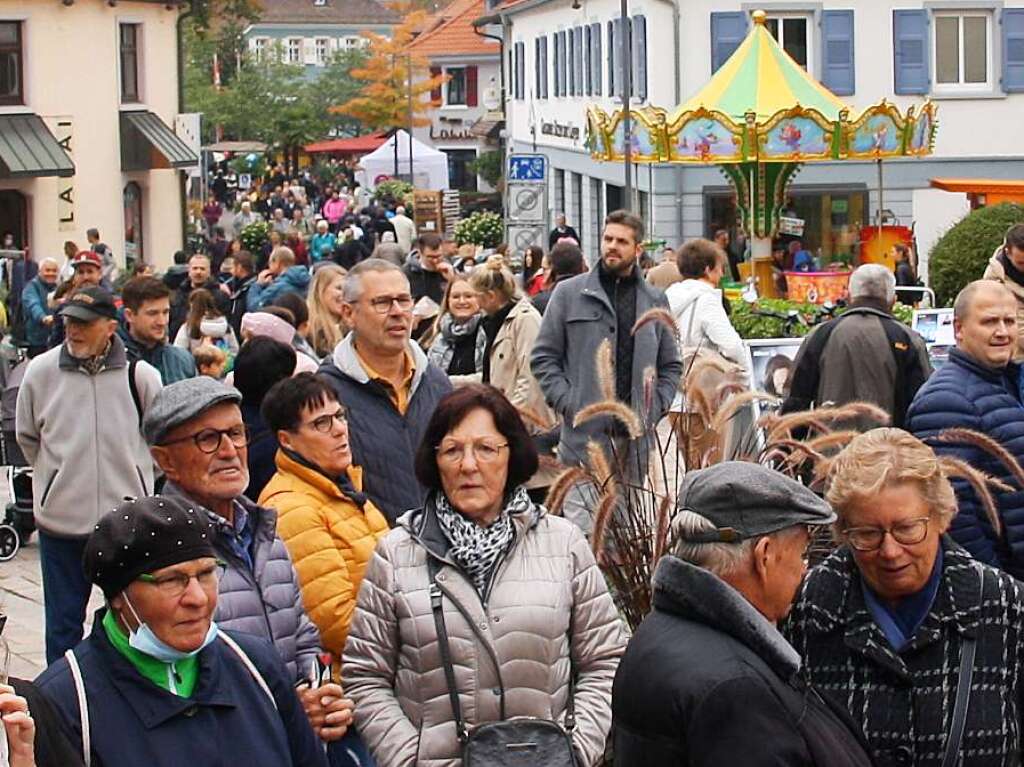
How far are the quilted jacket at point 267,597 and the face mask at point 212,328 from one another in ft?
25.8

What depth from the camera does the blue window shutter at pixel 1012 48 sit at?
40.2m

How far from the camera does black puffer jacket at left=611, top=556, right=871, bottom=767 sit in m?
4.11

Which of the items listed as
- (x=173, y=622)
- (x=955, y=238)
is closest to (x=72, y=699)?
(x=173, y=622)

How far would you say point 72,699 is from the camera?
184 inches

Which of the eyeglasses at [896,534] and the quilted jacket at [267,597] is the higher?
the eyeglasses at [896,534]

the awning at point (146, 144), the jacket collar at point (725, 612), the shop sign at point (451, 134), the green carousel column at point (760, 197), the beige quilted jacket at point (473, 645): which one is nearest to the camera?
the jacket collar at point (725, 612)

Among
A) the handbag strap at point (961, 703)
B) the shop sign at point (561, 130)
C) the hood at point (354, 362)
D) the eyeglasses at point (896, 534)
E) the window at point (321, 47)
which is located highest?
the window at point (321, 47)

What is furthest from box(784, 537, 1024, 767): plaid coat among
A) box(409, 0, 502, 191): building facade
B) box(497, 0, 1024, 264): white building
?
box(409, 0, 502, 191): building facade

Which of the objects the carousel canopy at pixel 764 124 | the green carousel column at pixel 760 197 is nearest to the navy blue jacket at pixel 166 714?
the carousel canopy at pixel 764 124

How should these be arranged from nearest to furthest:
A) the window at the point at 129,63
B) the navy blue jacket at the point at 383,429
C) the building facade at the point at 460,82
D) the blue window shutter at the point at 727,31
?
1. the navy blue jacket at the point at 383,429
2. the blue window shutter at the point at 727,31
3. the window at the point at 129,63
4. the building facade at the point at 460,82

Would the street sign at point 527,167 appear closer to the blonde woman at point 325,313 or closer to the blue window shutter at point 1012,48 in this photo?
the blonde woman at point 325,313

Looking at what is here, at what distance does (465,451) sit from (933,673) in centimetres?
148

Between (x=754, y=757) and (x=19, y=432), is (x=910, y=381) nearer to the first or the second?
(x=19, y=432)

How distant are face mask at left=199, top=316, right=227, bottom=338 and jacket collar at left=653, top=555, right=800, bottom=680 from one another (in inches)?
379
